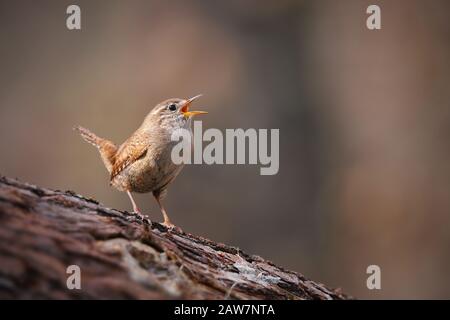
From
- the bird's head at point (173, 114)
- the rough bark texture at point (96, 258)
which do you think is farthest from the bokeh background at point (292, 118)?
the rough bark texture at point (96, 258)

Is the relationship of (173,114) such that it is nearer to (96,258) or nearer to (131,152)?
(131,152)

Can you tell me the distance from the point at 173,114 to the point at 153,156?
0.64 meters

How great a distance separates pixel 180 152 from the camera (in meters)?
5.12

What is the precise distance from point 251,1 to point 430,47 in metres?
3.51

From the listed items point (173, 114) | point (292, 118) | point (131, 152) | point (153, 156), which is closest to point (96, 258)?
point (153, 156)

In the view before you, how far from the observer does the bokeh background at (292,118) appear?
11320 mm

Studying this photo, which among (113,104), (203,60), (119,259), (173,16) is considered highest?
(173,16)

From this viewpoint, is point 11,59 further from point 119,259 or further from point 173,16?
point 119,259

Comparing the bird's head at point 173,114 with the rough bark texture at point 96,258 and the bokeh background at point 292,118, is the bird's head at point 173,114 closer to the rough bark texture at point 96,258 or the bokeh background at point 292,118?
the rough bark texture at point 96,258

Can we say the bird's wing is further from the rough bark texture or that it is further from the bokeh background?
the bokeh background

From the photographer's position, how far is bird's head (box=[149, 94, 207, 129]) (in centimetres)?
550

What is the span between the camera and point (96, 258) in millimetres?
2947
